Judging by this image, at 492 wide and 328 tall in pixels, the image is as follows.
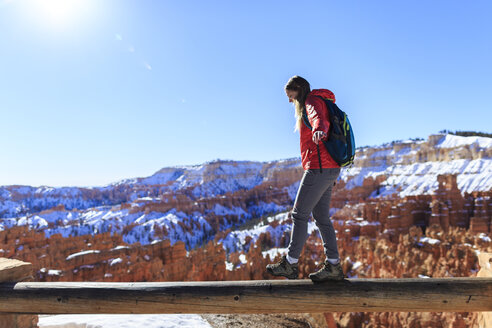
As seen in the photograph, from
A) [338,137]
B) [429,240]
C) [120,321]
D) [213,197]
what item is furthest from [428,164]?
[338,137]

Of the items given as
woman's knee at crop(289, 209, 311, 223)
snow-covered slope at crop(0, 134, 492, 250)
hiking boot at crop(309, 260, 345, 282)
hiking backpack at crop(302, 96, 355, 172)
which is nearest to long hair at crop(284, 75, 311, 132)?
hiking backpack at crop(302, 96, 355, 172)

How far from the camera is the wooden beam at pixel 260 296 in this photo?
1981 millimetres

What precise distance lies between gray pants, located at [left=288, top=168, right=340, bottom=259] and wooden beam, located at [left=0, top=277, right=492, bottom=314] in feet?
0.97

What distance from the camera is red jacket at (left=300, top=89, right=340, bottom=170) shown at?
2021 millimetres

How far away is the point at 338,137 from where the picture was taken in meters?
2.07

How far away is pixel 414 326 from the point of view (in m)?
9.20

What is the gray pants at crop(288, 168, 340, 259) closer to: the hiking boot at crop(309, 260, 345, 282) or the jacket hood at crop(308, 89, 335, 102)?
the hiking boot at crop(309, 260, 345, 282)

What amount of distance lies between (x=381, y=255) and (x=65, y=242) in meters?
26.3

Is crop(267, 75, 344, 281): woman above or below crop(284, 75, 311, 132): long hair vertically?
below

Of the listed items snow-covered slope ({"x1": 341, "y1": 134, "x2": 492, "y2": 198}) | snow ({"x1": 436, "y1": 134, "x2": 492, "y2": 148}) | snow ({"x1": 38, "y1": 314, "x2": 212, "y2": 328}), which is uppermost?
snow ({"x1": 436, "y1": 134, "x2": 492, "y2": 148})

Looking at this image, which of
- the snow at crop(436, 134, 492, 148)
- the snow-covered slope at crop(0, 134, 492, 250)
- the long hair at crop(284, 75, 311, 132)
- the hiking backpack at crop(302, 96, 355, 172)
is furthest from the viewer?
the snow at crop(436, 134, 492, 148)

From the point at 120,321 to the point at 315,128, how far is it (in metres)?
4.12

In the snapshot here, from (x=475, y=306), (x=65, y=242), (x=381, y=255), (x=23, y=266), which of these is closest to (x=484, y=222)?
(x=381, y=255)

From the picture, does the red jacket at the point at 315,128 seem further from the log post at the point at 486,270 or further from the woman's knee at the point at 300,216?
the log post at the point at 486,270
